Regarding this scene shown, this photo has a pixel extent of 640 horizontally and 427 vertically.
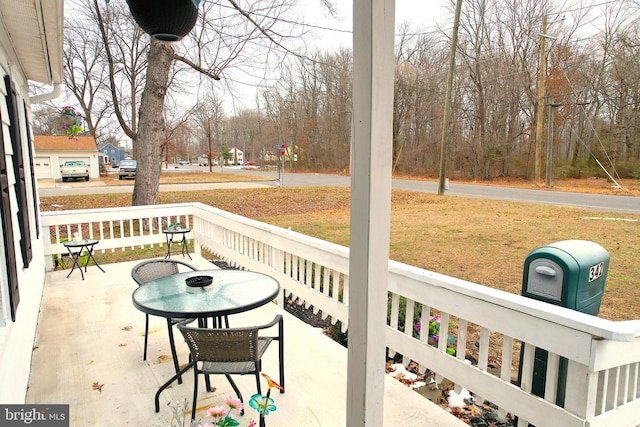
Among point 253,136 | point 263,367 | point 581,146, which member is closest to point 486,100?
point 581,146

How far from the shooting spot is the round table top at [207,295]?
2.05 metres

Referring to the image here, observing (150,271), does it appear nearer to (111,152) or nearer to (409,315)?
(409,315)

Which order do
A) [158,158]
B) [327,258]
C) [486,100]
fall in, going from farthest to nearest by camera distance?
[486,100]
[158,158]
[327,258]

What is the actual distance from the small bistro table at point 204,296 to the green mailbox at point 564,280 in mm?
1374

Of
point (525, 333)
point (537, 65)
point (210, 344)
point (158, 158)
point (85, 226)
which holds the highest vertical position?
point (537, 65)

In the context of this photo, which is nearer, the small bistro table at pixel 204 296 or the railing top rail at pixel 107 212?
the small bistro table at pixel 204 296

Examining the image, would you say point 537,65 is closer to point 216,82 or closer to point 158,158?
point 216,82

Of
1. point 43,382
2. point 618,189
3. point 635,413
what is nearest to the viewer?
point 635,413

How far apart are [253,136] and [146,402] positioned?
1843 inches

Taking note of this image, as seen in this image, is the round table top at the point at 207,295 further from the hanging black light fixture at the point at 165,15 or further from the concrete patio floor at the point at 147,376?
the hanging black light fixture at the point at 165,15

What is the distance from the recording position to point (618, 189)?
14.2 m

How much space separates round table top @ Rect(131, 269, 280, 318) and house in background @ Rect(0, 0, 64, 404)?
0.61 meters

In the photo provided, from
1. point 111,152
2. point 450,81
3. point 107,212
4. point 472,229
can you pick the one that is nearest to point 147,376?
point 107,212

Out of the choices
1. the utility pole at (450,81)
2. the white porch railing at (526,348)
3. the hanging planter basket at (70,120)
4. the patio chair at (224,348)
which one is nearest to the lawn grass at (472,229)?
the utility pole at (450,81)
